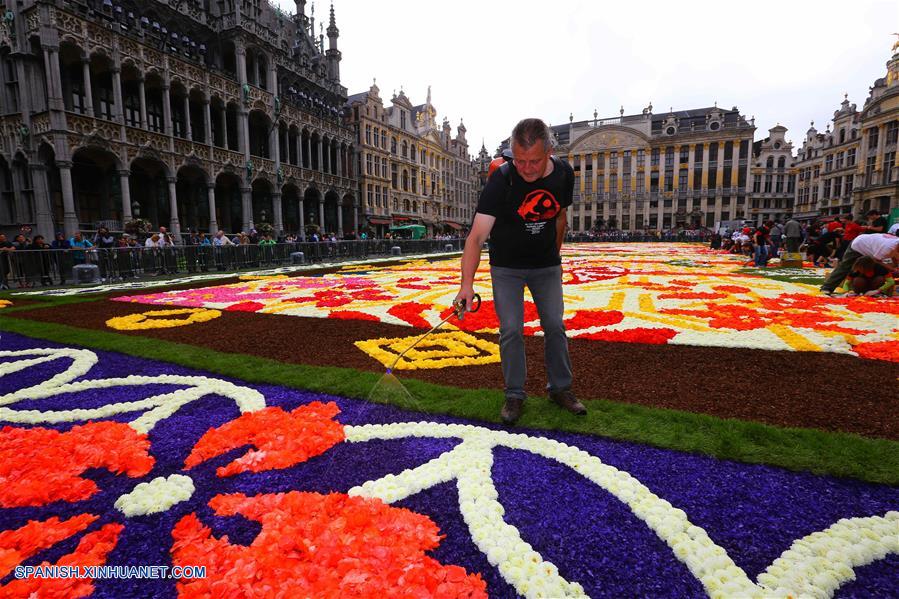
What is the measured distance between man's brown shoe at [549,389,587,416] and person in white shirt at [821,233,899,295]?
7.12m

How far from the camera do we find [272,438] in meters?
2.57

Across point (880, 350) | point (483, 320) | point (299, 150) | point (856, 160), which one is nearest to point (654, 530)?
point (880, 350)

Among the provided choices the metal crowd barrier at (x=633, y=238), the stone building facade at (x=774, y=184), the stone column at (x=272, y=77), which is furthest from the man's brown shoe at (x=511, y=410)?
the stone building facade at (x=774, y=184)

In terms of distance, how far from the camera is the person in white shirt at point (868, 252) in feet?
22.4

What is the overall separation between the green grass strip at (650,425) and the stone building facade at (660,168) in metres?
63.4

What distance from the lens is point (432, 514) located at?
1.92 m

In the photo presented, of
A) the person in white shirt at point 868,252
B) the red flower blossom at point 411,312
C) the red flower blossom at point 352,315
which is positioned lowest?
the red flower blossom at point 352,315

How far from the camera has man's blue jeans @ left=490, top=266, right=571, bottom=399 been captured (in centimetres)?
289

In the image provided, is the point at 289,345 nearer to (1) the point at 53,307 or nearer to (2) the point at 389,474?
(2) the point at 389,474

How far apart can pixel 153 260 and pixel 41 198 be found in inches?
421

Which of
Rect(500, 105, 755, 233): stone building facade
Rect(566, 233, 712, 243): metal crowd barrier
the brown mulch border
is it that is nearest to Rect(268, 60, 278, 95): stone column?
the brown mulch border

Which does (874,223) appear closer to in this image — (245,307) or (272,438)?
(272,438)

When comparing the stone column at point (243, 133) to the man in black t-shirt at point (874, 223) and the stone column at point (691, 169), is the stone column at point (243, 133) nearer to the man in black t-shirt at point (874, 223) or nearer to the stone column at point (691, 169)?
the man in black t-shirt at point (874, 223)

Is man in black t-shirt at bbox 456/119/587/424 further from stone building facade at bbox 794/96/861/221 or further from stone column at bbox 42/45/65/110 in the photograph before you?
stone building facade at bbox 794/96/861/221
